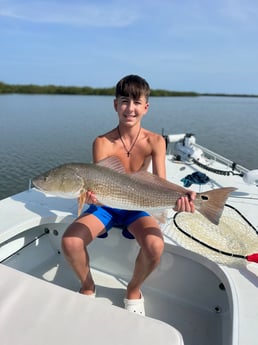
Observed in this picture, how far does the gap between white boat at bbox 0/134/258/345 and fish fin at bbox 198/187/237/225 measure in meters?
0.38

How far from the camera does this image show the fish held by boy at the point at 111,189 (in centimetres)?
253

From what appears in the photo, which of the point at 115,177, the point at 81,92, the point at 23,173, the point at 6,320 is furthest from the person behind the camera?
the point at 81,92

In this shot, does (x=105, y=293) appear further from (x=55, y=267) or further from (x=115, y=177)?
(x=115, y=177)

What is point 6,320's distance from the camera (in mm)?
1601

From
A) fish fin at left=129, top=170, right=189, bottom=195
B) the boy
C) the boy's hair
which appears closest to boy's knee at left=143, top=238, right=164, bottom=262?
the boy

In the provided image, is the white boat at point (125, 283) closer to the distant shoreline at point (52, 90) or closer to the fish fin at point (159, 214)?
the fish fin at point (159, 214)

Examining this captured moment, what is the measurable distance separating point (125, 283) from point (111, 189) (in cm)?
134

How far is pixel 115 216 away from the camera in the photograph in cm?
293

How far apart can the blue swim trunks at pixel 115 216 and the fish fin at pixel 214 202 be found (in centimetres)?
60

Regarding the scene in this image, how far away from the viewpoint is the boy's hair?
2.90 m

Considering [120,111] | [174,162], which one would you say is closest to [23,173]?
[174,162]

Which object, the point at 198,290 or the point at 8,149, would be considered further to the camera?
the point at 8,149

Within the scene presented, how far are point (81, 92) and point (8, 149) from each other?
57.7m

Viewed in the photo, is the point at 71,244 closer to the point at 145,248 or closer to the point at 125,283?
the point at 145,248
